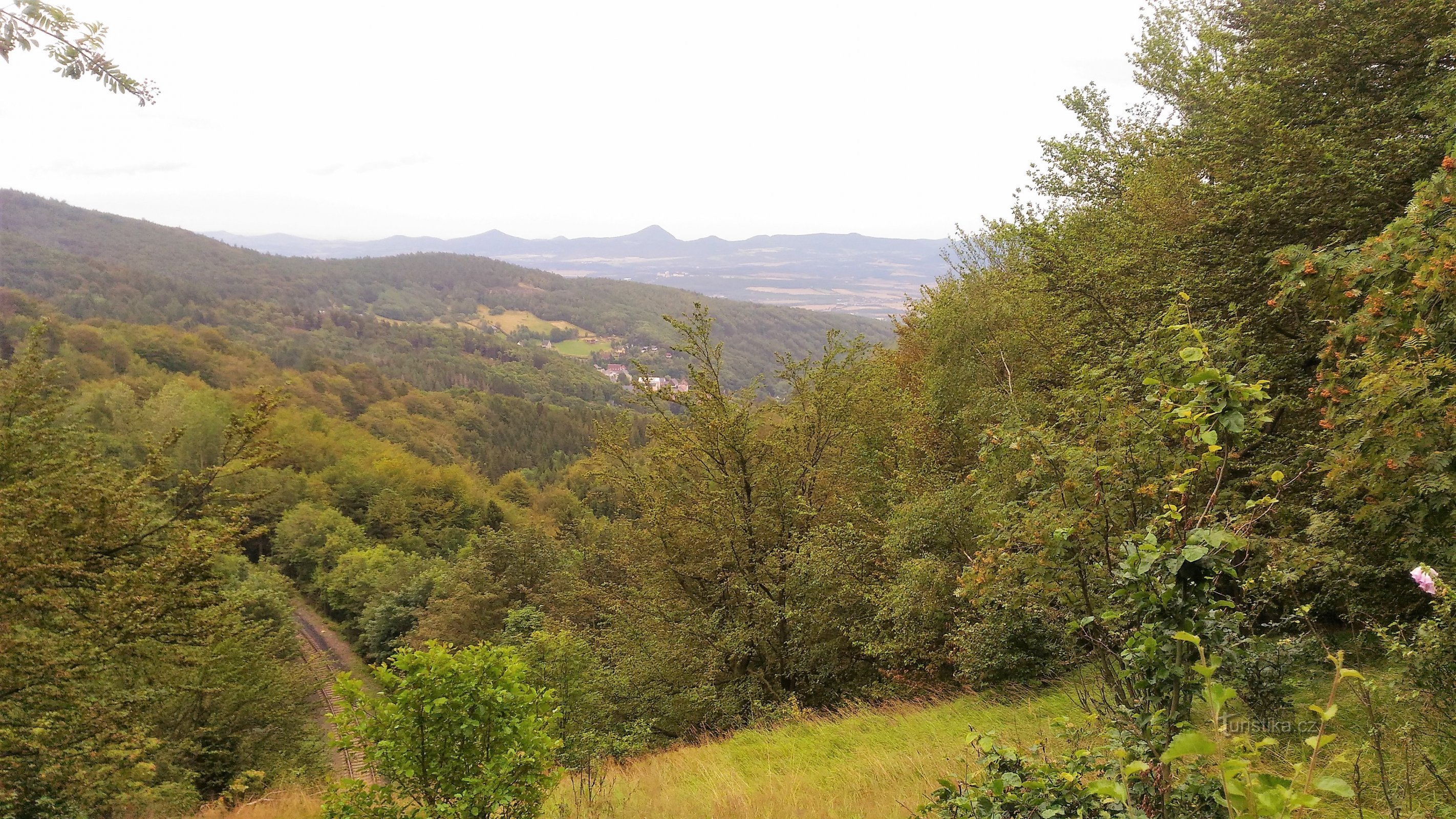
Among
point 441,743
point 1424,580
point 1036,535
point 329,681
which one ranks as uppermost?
point 1424,580

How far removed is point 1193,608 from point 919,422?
42.8ft

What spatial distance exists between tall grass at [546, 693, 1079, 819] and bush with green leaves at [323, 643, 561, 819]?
152cm

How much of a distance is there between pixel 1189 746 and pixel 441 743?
4.54 metres

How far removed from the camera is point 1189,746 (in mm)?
1186

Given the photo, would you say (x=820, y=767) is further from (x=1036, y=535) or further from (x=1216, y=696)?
(x=1216, y=696)

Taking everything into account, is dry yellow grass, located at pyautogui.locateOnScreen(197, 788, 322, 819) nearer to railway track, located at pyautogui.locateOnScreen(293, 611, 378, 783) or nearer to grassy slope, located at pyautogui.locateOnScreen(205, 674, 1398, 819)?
grassy slope, located at pyautogui.locateOnScreen(205, 674, 1398, 819)

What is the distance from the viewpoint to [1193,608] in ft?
8.57

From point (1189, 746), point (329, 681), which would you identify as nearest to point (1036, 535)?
point (1189, 746)

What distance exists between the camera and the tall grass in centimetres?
540

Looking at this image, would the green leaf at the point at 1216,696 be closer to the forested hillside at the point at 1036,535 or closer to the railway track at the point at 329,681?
the forested hillside at the point at 1036,535

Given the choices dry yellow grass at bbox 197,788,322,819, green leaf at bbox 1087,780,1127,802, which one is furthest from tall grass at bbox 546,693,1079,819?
dry yellow grass at bbox 197,788,322,819

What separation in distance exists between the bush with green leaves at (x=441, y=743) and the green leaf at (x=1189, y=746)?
411 centimetres

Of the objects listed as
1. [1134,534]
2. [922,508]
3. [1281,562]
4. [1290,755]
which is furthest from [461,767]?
[922,508]

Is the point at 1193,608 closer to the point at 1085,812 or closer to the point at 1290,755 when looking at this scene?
the point at 1085,812
